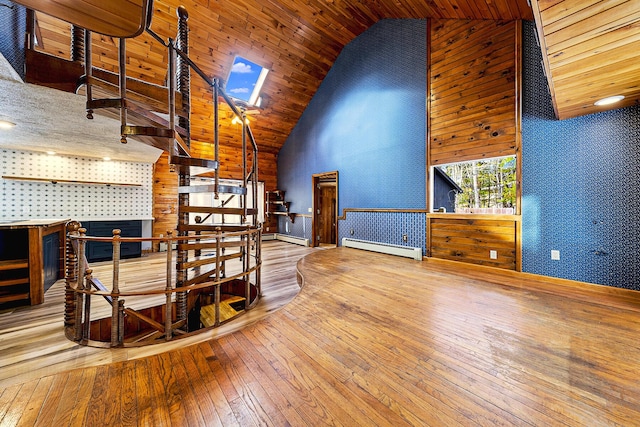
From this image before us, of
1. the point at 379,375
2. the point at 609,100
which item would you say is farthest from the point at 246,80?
the point at 379,375

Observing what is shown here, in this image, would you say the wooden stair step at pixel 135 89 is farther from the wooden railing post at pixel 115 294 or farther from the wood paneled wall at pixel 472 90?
the wood paneled wall at pixel 472 90

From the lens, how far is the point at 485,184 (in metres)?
7.04

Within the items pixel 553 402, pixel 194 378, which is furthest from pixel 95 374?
pixel 553 402

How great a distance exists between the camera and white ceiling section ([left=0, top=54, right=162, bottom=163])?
2.12 metres

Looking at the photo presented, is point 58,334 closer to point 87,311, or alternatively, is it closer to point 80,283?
point 87,311

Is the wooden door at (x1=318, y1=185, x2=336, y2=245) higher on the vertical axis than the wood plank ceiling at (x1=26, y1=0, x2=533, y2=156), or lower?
lower

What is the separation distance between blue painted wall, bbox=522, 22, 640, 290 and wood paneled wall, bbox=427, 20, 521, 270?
6.7 inches

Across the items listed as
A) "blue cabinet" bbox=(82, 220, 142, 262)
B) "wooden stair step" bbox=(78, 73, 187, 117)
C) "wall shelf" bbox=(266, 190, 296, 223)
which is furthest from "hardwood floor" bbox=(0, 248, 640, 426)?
"wall shelf" bbox=(266, 190, 296, 223)

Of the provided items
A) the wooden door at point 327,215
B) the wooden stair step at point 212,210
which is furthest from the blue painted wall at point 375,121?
the wooden stair step at point 212,210

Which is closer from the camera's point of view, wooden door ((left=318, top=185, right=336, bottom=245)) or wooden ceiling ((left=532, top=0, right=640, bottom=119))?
wooden ceiling ((left=532, top=0, right=640, bottom=119))

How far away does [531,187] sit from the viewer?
3396 mm

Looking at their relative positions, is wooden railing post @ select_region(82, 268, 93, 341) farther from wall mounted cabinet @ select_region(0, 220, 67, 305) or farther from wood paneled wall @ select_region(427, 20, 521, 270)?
wood paneled wall @ select_region(427, 20, 521, 270)

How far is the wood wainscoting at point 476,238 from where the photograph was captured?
354 cm

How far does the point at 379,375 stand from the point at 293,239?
6.27 metres
